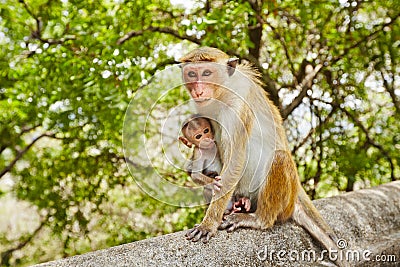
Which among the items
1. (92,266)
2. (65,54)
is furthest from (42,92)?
(92,266)

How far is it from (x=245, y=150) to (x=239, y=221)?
363 millimetres

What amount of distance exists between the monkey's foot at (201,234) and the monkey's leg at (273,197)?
15cm

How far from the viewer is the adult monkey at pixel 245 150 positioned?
2.20m

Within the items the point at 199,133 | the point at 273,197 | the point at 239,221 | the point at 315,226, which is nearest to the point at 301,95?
the point at 315,226

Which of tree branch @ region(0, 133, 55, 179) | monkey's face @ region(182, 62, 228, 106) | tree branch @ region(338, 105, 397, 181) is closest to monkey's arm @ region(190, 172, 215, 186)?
monkey's face @ region(182, 62, 228, 106)

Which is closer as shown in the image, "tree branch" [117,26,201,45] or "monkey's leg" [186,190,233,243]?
"monkey's leg" [186,190,233,243]

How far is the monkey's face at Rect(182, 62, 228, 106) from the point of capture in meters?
2.12

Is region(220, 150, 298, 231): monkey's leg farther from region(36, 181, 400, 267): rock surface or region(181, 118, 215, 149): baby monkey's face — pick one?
region(181, 118, 215, 149): baby monkey's face

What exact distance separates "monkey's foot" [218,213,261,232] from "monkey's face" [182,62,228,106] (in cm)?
62

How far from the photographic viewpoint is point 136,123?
286 cm

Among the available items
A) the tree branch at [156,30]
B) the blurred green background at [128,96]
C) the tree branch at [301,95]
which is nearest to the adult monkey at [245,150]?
the blurred green background at [128,96]

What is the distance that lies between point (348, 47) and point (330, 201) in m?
2.20

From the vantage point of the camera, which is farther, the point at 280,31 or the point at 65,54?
the point at 280,31

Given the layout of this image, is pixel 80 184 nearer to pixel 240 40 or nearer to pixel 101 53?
pixel 101 53
